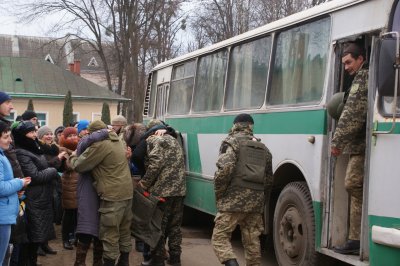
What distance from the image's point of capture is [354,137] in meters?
5.49

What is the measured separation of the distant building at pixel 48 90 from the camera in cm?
4125

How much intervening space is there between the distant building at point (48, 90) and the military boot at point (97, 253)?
112ft

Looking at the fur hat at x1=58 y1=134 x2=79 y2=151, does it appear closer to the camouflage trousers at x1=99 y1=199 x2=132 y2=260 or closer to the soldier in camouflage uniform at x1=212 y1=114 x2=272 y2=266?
the camouflage trousers at x1=99 y1=199 x2=132 y2=260

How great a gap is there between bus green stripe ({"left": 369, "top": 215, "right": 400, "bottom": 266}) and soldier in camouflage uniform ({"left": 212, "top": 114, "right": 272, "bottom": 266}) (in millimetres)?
1444

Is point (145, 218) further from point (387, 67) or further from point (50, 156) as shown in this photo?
point (387, 67)

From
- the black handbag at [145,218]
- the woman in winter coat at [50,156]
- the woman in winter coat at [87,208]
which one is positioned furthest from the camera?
the black handbag at [145,218]

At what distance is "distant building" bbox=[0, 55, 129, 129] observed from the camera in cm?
4125

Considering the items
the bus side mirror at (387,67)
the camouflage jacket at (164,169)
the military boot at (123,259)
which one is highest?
the bus side mirror at (387,67)

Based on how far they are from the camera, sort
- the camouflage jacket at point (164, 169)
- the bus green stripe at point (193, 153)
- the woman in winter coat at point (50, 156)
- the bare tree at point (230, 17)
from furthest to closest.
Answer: the bare tree at point (230, 17) → the bus green stripe at point (193, 153) → the camouflage jacket at point (164, 169) → the woman in winter coat at point (50, 156)

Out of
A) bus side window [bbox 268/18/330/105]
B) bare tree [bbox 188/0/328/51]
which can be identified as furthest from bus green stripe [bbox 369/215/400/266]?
bare tree [bbox 188/0/328/51]

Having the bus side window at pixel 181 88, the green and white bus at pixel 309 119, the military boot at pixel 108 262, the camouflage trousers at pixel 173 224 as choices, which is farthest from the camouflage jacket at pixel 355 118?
the bus side window at pixel 181 88

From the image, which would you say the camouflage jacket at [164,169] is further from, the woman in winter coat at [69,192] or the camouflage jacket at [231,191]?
the woman in winter coat at [69,192]

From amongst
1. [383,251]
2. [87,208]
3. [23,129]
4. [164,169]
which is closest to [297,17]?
[164,169]

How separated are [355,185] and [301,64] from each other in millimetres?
2021
